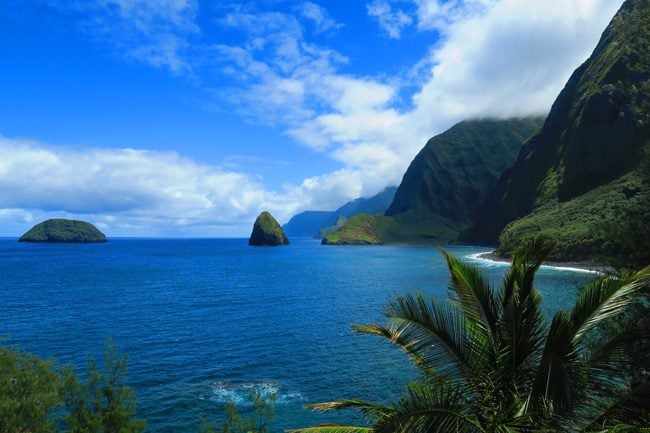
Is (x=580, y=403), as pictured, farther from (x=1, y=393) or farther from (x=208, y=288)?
(x=208, y=288)

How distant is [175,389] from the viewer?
39.8 meters

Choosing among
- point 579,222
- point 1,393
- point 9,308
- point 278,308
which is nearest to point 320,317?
point 278,308

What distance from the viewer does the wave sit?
3769 cm

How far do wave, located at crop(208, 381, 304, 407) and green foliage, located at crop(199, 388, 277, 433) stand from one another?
56 centimetres

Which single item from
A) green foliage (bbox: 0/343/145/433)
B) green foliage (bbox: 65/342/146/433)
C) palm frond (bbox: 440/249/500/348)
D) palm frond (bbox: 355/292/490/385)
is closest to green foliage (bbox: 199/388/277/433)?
green foliage (bbox: 65/342/146/433)

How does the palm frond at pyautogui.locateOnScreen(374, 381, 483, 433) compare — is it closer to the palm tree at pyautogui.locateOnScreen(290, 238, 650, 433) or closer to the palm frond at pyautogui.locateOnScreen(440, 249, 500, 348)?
the palm tree at pyautogui.locateOnScreen(290, 238, 650, 433)

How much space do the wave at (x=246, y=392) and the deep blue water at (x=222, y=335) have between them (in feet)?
0.32

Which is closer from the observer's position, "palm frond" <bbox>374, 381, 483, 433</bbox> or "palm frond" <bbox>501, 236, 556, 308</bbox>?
"palm frond" <bbox>374, 381, 483, 433</bbox>

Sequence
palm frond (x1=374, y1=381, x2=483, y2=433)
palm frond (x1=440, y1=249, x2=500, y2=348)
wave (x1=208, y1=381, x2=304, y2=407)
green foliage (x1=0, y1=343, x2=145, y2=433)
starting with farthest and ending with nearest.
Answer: wave (x1=208, y1=381, x2=304, y2=407) < green foliage (x1=0, y1=343, x2=145, y2=433) < palm frond (x1=440, y1=249, x2=500, y2=348) < palm frond (x1=374, y1=381, x2=483, y2=433)

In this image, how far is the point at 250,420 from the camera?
28.6 metres

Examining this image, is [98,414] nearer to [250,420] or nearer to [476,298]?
[250,420]

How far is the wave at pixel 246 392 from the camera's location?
1484 inches

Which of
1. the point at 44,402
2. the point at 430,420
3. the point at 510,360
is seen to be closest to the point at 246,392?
the point at 44,402

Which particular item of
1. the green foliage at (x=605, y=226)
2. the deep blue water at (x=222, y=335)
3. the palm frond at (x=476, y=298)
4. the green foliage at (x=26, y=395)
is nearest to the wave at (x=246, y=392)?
the deep blue water at (x=222, y=335)
